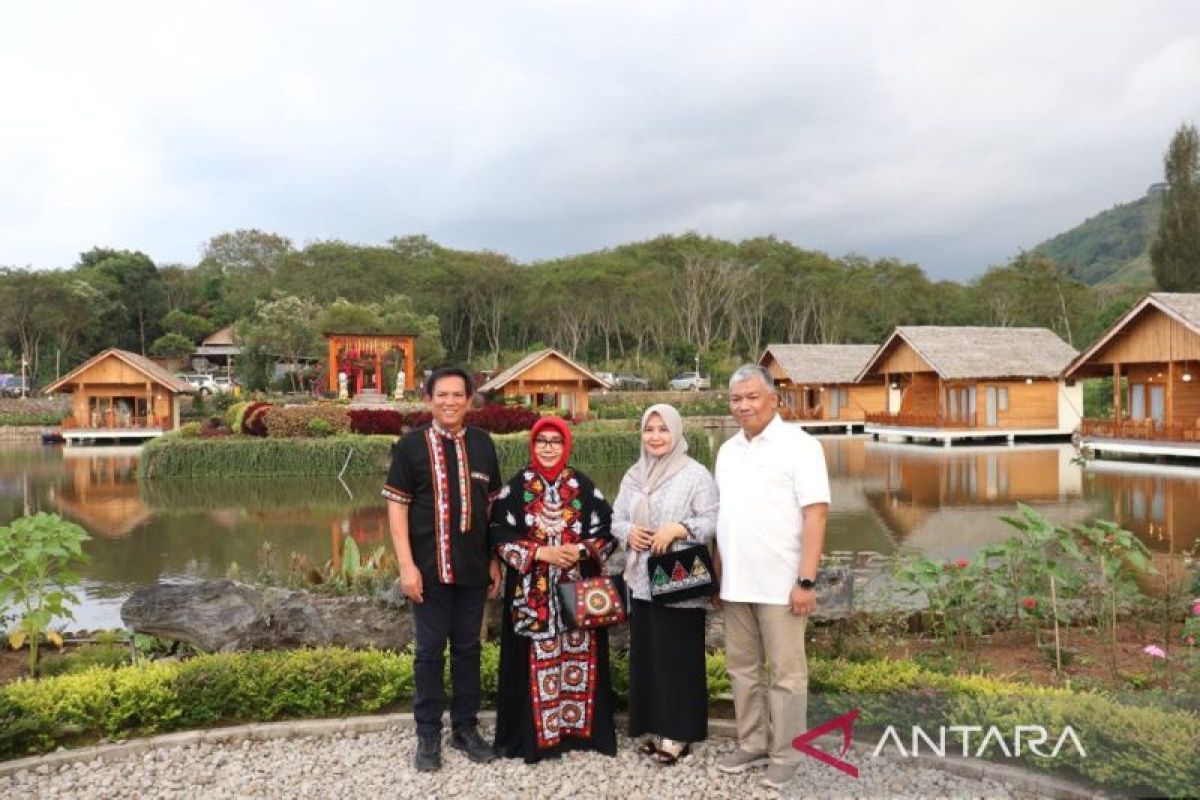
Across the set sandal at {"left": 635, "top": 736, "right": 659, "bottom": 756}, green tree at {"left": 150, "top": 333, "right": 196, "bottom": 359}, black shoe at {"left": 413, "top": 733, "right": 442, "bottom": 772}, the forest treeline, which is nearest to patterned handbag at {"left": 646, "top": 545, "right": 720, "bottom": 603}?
sandal at {"left": 635, "top": 736, "right": 659, "bottom": 756}

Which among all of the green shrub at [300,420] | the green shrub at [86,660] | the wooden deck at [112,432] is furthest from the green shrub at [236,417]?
the green shrub at [86,660]

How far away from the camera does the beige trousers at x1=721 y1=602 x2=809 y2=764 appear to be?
342cm

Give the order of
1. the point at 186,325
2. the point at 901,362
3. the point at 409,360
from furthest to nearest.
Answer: the point at 186,325, the point at 901,362, the point at 409,360

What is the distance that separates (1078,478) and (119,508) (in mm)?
16041

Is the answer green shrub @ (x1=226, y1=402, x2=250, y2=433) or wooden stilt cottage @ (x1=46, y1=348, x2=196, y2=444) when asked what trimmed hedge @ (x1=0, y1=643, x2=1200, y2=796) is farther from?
wooden stilt cottage @ (x1=46, y1=348, x2=196, y2=444)

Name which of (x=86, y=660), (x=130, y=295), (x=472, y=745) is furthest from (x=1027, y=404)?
(x=130, y=295)

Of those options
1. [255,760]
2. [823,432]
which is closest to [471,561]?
[255,760]

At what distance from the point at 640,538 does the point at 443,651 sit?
0.98 m

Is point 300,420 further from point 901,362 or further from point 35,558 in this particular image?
point 901,362

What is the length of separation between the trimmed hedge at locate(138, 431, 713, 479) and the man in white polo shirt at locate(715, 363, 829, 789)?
581 inches

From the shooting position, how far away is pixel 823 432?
109ft

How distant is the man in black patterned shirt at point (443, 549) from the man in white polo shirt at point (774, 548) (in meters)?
1.00

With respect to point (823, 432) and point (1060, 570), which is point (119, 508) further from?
point (823, 432)

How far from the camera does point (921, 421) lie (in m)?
27.5
